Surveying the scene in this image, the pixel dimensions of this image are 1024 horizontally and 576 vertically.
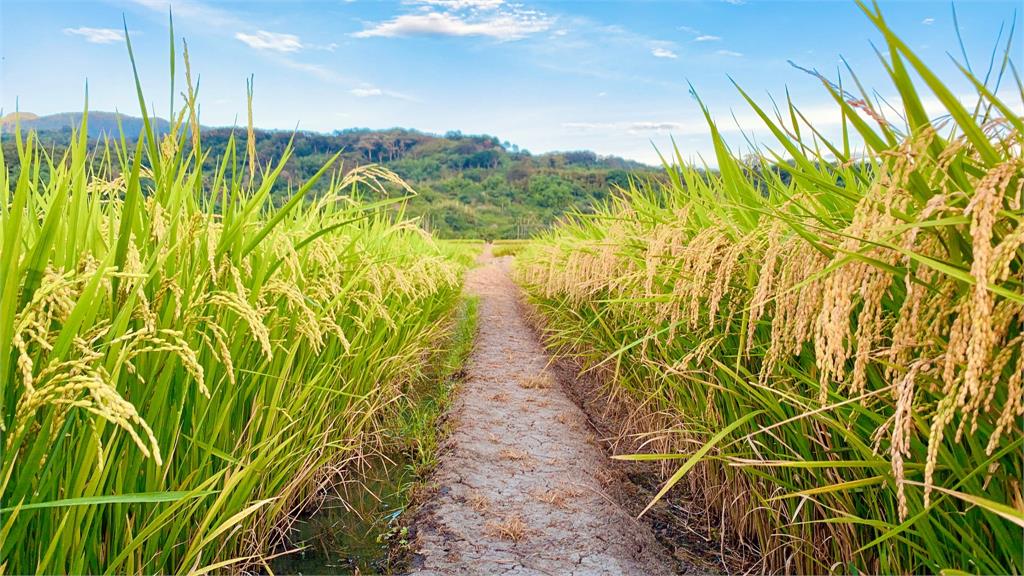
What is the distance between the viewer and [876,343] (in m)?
1.57

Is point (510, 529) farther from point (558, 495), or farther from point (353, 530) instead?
point (353, 530)

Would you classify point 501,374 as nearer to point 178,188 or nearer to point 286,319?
point 286,319

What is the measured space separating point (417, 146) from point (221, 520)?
9100 centimetres

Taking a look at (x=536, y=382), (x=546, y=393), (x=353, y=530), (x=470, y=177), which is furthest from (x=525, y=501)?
(x=470, y=177)

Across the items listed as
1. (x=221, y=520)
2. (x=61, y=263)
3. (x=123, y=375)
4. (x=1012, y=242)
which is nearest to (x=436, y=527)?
(x=221, y=520)

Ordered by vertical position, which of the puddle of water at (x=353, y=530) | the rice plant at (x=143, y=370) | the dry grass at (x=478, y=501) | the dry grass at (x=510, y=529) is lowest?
the puddle of water at (x=353, y=530)

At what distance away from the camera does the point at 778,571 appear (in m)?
2.36

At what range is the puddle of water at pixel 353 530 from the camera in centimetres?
259

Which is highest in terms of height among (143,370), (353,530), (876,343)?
(876,343)

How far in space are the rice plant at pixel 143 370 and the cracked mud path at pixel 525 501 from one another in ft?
2.49

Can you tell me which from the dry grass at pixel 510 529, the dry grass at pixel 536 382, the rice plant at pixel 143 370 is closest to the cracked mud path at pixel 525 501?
the dry grass at pixel 510 529

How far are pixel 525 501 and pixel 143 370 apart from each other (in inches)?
78.8

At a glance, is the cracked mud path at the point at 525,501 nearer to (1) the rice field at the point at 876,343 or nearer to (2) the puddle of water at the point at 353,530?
(2) the puddle of water at the point at 353,530

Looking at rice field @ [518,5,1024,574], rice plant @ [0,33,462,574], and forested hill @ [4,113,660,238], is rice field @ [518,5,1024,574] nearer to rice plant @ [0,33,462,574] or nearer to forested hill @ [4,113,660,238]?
rice plant @ [0,33,462,574]
